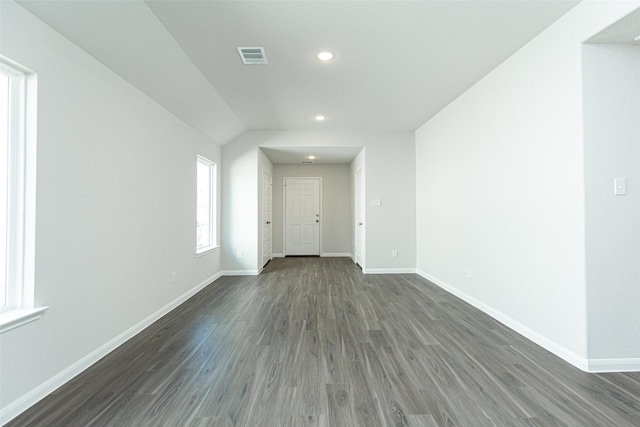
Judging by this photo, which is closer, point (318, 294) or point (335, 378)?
point (335, 378)

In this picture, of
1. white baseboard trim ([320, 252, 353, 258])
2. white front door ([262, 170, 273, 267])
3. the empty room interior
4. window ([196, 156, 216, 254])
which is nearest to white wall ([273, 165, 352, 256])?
white baseboard trim ([320, 252, 353, 258])

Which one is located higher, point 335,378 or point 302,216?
point 302,216

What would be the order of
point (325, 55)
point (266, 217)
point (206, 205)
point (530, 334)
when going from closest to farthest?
1. point (530, 334)
2. point (325, 55)
3. point (206, 205)
4. point (266, 217)

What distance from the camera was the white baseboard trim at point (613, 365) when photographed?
1893 mm

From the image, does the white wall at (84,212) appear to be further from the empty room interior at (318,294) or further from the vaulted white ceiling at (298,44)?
the vaulted white ceiling at (298,44)

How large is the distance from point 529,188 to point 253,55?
270 centimetres

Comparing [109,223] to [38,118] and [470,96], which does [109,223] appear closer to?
[38,118]

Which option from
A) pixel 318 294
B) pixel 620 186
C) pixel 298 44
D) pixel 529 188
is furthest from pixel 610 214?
pixel 318 294

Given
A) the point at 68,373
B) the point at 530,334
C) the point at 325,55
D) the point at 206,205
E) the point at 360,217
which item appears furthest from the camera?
the point at 360,217

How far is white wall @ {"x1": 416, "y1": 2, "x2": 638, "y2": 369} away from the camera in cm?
198

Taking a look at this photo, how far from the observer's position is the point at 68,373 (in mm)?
1823

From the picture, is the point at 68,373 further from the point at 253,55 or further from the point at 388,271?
the point at 388,271

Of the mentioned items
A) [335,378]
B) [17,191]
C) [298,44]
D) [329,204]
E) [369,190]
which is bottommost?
[335,378]

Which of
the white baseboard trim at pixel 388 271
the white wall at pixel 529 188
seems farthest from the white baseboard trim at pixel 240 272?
the white wall at pixel 529 188
